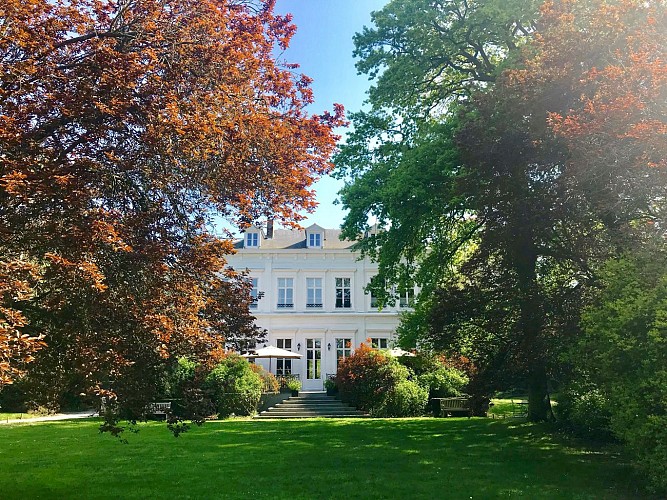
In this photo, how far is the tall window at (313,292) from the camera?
35562 mm

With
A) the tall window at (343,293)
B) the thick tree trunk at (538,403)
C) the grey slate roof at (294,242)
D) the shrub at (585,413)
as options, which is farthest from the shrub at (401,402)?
the grey slate roof at (294,242)

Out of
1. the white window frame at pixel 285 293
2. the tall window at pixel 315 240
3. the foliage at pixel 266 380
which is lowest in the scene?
the foliage at pixel 266 380

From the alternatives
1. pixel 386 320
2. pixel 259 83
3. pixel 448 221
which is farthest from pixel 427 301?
pixel 386 320

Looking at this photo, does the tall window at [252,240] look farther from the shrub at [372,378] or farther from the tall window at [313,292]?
the shrub at [372,378]

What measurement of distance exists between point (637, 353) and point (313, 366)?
92.6ft

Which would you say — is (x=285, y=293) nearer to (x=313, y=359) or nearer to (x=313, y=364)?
(x=313, y=359)

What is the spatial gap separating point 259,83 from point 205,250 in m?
2.30

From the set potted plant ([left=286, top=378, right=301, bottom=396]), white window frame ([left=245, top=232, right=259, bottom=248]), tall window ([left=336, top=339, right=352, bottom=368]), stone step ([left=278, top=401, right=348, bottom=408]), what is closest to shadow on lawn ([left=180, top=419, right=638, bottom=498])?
stone step ([left=278, top=401, right=348, bottom=408])

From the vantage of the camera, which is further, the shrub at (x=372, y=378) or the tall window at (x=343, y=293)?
the tall window at (x=343, y=293)

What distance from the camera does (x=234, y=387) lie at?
1995cm

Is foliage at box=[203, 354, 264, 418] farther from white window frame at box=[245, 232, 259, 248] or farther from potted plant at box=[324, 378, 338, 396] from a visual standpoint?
white window frame at box=[245, 232, 259, 248]

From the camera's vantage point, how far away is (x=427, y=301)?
1791 centimetres

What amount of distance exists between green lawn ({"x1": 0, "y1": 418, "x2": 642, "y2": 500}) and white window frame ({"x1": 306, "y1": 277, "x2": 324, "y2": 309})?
20.5 m

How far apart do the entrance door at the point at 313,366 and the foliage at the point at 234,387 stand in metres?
13.6
